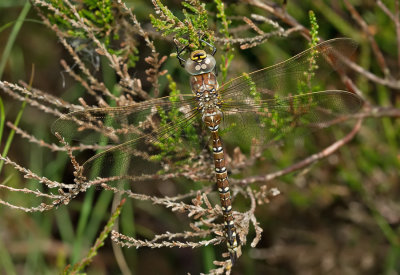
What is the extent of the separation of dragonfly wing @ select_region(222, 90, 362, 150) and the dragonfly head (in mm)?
217

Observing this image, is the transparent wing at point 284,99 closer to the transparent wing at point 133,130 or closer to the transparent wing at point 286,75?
the transparent wing at point 286,75

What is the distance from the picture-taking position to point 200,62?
6.30 feet

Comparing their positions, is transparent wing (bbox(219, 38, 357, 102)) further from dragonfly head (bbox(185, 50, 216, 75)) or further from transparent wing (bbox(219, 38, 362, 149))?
dragonfly head (bbox(185, 50, 216, 75))

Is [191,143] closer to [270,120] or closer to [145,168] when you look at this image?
[145,168]

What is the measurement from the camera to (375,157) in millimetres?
2984

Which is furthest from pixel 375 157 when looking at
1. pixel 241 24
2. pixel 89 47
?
pixel 89 47

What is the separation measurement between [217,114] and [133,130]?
41 cm

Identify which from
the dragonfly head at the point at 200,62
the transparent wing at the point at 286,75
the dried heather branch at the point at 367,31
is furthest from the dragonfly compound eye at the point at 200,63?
the dried heather branch at the point at 367,31

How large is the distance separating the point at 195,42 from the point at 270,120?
0.54m

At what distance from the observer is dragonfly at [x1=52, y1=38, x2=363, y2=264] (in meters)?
1.87

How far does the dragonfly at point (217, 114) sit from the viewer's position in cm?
187

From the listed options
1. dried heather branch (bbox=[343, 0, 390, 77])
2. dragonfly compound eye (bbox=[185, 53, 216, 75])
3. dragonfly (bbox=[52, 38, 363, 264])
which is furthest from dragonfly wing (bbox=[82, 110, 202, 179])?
dried heather branch (bbox=[343, 0, 390, 77])

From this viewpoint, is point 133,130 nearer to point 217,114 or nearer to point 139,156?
point 139,156

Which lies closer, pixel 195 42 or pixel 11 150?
pixel 195 42
